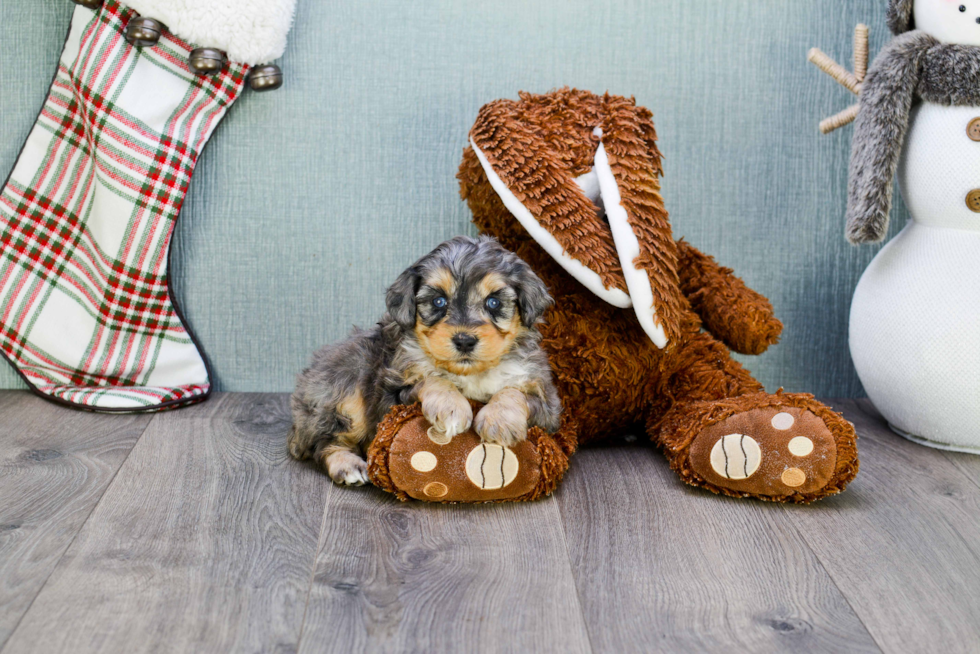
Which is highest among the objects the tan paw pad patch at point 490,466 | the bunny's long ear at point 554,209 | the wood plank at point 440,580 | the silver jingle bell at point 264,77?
the silver jingle bell at point 264,77

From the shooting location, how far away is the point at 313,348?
2635 mm

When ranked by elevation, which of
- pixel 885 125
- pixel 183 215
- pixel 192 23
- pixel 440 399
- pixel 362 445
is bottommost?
pixel 362 445

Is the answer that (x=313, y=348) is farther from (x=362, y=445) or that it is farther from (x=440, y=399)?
(x=440, y=399)

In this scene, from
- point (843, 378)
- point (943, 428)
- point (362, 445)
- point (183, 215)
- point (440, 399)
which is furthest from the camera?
point (843, 378)

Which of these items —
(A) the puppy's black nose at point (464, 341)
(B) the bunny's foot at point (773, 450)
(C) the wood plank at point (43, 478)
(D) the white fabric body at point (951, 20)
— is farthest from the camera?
(D) the white fabric body at point (951, 20)

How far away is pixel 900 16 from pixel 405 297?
1466 mm

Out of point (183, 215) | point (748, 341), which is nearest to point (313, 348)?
point (183, 215)

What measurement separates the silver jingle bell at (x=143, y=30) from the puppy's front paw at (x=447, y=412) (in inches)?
49.4

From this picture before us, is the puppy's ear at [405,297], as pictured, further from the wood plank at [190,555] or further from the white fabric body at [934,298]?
the white fabric body at [934,298]

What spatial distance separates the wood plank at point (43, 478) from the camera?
1.54 metres

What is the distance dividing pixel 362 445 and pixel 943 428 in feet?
4.71

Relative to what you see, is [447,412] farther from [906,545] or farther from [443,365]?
[906,545]

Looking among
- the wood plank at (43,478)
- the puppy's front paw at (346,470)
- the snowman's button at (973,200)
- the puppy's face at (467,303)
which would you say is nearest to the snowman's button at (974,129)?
the snowman's button at (973,200)

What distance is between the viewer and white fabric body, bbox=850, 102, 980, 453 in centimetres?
212
